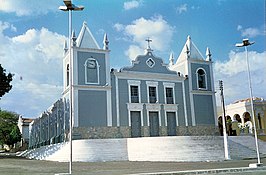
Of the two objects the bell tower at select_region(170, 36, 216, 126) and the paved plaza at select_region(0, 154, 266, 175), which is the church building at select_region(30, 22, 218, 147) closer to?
the bell tower at select_region(170, 36, 216, 126)

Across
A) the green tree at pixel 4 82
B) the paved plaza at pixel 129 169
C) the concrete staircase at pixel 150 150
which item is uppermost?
the green tree at pixel 4 82

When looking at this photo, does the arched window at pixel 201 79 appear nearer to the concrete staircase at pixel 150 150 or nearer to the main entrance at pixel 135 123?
the main entrance at pixel 135 123

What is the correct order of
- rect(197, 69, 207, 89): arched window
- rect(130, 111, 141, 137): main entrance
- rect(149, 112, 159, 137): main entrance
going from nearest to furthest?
1. rect(130, 111, 141, 137): main entrance
2. rect(149, 112, 159, 137): main entrance
3. rect(197, 69, 207, 89): arched window

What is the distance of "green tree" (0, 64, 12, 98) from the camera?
1004 inches

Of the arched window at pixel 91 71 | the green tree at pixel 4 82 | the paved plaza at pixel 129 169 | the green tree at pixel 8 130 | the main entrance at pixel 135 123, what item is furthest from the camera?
the green tree at pixel 8 130

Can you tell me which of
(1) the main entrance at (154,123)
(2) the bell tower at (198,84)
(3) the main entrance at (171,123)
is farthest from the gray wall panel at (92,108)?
(2) the bell tower at (198,84)

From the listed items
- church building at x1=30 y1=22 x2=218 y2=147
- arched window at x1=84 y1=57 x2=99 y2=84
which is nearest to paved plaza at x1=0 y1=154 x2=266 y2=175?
church building at x1=30 y1=22 x2=218 y2=147

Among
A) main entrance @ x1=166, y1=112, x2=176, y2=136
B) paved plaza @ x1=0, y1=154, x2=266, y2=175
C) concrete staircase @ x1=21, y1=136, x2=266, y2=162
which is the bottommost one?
paved plaza @ x1=0, y1=154, x2=266, y2=175

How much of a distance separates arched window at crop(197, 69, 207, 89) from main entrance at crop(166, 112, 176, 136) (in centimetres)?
432

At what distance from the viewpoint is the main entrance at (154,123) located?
1136 inches

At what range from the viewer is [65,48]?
2986 cm

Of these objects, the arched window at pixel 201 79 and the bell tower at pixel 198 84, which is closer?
the bell tower at pixel 198 84

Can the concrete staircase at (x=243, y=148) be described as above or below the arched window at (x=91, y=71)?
below

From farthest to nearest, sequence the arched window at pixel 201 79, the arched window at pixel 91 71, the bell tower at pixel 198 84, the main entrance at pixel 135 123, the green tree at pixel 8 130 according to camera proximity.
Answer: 1. the green tree at pixel 8 130
2. the arched window at pixel 201 79
3. the bell tower at pixel 198 84
4. the main entrance at pixel 135 123
5. the arched window at pixel 91 71
